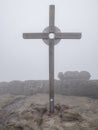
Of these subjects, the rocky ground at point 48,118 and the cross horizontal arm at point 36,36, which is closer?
the rocky ground at point 48,118

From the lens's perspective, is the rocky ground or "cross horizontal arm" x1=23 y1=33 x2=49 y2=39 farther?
"cross horizontal arm" x1=23 y1=33 x2=49 y2=39

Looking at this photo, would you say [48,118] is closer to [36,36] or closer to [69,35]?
[36,36]

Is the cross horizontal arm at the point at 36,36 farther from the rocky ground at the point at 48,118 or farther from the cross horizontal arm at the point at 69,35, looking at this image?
the rocky ground at the point at 48,118

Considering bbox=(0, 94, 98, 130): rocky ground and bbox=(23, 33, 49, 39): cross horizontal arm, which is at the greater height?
bbox=(23, 33, 49, 39): cross horizontal arm

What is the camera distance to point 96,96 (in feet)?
40.4

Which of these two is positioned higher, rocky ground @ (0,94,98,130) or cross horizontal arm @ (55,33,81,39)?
cross horizontal arm @ (55,33,81,39)


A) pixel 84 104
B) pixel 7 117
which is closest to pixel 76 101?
pixel 84 104

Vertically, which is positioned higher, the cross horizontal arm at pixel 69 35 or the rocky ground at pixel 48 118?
the cross horizontal arm at pixel 69 35

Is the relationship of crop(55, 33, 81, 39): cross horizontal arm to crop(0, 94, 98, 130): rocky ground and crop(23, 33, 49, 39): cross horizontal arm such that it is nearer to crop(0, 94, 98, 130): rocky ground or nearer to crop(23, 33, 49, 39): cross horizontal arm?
crop(23, 33, 49, 39): cross horizontal arm

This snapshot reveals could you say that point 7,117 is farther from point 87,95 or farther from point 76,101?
point 87,95

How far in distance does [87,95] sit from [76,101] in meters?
1.91

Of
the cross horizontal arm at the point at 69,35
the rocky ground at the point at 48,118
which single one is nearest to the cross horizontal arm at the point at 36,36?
the cross horizontal arm at the point at 69,35

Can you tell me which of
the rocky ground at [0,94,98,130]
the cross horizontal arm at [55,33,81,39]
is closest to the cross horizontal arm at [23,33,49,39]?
the cross horizontal arm at [55,33,81,39]

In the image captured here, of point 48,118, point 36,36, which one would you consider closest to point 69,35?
point 36,36
